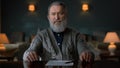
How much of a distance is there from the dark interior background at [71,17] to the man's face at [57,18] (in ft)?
25.9

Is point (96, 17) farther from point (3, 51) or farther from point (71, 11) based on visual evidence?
point (3, 51)

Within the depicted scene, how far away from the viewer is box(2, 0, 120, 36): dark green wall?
10141 millimetres

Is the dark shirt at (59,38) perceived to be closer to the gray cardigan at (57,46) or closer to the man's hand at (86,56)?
the gray cardigan at (57,46)

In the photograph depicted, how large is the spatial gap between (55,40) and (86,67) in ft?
1.61

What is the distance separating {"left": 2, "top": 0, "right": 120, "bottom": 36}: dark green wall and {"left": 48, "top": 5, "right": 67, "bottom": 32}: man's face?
7.90 meters

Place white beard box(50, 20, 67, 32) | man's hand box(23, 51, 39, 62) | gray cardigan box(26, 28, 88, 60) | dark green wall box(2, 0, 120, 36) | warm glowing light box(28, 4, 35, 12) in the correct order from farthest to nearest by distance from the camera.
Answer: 1. warm glowing light box(28, 4, 35, 12)
2. dark green wall box(2, 0, 120, 36)
3. white beard box(50, 20, 67, 32)
4. gray cardigan box(26, 28, 88, 60)
5. man's hand box(23, 51, 39, 62)

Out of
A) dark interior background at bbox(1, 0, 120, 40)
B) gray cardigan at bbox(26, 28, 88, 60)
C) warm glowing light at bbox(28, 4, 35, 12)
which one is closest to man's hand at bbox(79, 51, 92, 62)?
gray cardigan at bbox(26, 28, 88, 60)

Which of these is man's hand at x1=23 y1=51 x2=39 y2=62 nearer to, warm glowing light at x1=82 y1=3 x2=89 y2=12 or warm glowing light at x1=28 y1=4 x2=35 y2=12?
warm glowing light at x1=82 y1=3 x2=89 y2=12

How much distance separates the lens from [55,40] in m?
2.20

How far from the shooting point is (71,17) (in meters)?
10.3

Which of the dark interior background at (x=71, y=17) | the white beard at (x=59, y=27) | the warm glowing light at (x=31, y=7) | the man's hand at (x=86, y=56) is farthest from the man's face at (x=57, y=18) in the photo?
the warm glowing light at (x=31, y=7)

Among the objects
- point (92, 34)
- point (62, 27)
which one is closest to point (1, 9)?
point (92, 34)

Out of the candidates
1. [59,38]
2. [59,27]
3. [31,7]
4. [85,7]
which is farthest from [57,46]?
[31,7]

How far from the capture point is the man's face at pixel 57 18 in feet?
7.32
